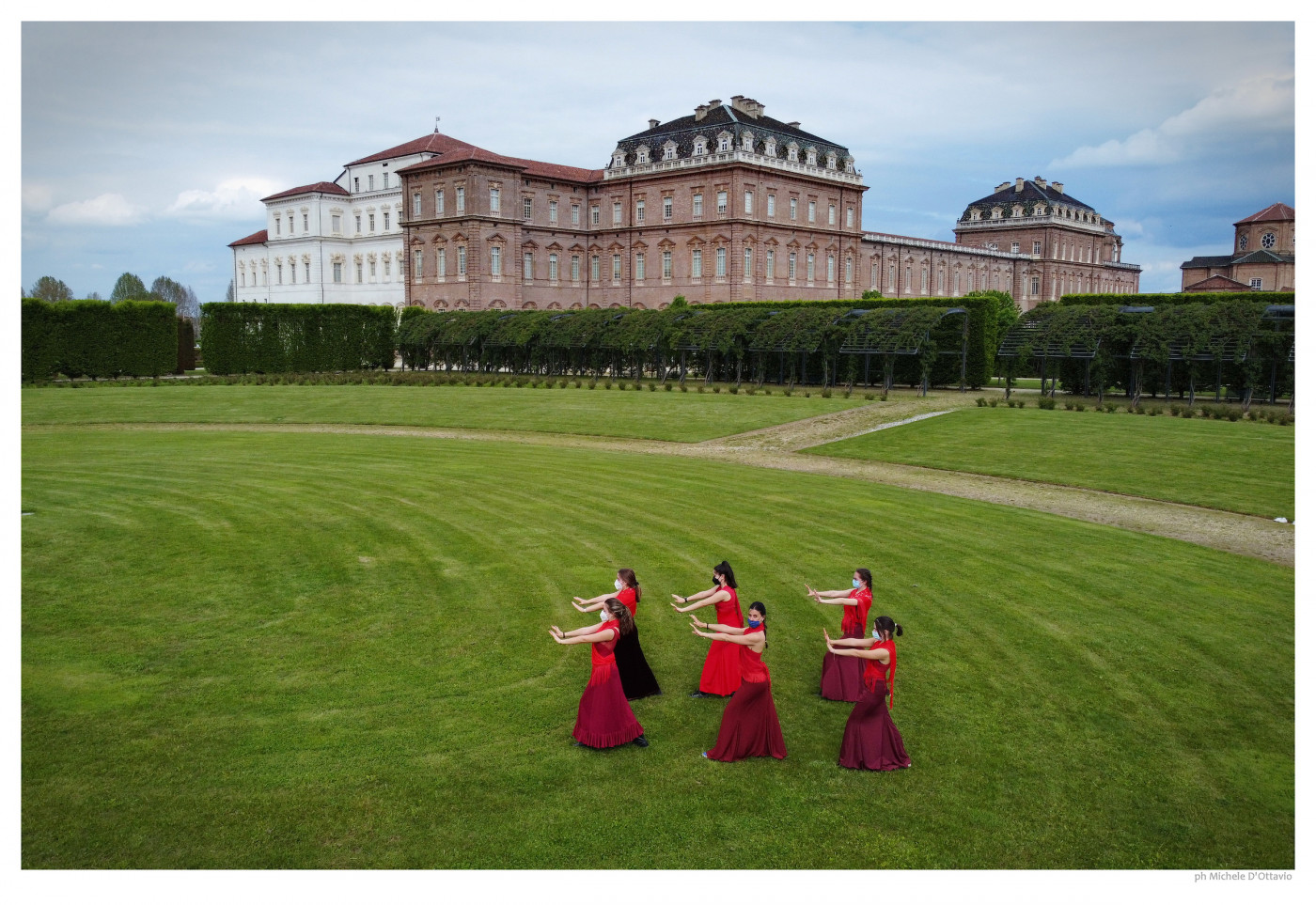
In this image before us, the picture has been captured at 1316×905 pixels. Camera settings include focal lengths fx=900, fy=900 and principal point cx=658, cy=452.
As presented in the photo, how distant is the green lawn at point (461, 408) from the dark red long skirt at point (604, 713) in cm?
1979

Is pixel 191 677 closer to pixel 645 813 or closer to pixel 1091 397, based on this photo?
pixel 645 813

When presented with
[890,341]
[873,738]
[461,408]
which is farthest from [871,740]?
[890,341]

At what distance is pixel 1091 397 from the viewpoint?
3519 centimetres

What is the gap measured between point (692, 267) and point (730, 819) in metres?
64.7

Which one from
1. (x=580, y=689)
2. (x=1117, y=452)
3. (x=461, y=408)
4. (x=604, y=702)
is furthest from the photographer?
(x=461, y=408)

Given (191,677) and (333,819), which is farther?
(191,677)

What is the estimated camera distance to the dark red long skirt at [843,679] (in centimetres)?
904

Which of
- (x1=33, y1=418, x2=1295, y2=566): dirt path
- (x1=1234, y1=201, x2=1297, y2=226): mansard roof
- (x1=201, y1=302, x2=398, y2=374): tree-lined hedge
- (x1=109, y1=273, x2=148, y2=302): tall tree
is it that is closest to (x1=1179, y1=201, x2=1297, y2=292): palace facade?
(x1=1234, y1=201, x2=1297, y2=226): mansard roof

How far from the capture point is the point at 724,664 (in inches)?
356

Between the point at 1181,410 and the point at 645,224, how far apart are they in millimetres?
48551

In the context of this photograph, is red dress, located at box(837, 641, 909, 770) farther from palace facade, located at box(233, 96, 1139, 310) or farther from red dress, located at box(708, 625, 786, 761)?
palace facade, located at box(233, 96, 1139, 310)

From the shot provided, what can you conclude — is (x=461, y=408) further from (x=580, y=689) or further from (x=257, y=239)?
(x=257, y=239)

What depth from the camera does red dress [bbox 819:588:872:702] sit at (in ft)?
29.2

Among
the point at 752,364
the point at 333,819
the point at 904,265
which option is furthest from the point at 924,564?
the point at 904,265
